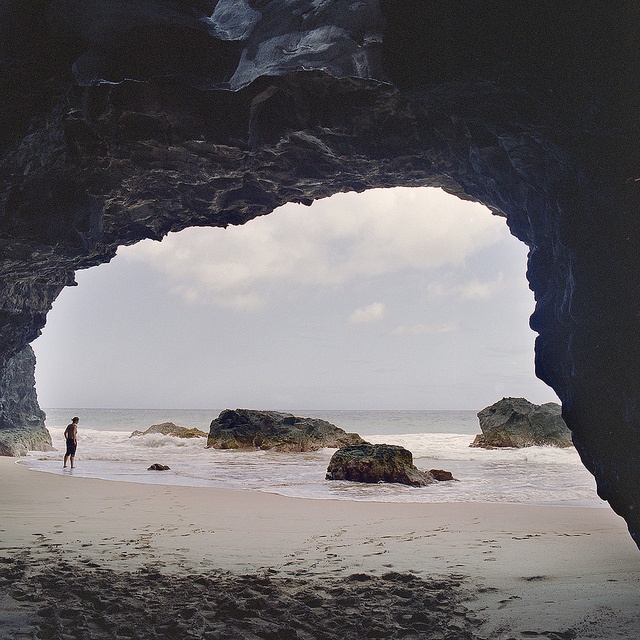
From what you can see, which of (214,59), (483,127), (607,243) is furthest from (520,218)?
(214,59)

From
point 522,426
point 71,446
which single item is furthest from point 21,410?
point 522,426

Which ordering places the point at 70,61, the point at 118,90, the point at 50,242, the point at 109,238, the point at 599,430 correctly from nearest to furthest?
the point at 599,430, the point at 70,61, the point at 118,90, the point at 50,242, the point at 109,238

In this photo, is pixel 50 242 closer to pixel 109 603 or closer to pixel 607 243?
pixel 109 603

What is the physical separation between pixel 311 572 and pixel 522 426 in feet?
57.1

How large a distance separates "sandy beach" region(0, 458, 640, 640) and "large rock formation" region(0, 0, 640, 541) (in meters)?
0.92

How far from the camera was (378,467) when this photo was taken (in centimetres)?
983

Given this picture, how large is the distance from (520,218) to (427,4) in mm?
2167

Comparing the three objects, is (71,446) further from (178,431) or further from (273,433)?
(178,431)

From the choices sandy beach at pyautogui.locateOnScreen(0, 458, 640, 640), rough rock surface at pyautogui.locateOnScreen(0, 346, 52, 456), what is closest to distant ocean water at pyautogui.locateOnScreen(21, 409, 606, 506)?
rough rock surface at pyautogui.locateOnScreen(0, 346, 52, 456)

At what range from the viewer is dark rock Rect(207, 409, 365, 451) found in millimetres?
18703

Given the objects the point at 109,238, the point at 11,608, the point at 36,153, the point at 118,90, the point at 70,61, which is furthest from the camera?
the point at 109,238

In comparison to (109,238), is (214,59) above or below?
above

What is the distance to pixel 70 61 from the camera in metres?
4.00

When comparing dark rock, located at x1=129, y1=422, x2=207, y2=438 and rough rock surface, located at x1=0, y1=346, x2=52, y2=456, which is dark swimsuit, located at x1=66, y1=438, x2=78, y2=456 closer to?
rough rock surface, located at x1=0, y1=346, x2=52, y2=456
